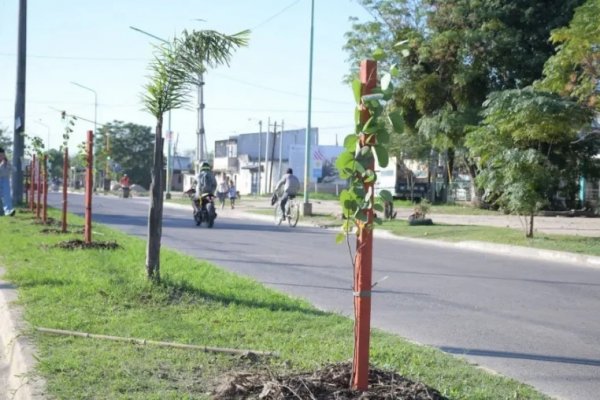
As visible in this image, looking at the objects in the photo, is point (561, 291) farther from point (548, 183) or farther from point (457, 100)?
point (457, 100)

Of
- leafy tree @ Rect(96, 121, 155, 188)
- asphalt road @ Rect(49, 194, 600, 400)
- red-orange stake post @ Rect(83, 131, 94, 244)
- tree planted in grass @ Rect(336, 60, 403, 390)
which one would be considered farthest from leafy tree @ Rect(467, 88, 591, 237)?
leafy tree @ Rect(96, 121, 155, 188)

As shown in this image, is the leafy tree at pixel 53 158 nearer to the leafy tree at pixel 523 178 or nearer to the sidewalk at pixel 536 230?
the sidewalk at pixel 536 230

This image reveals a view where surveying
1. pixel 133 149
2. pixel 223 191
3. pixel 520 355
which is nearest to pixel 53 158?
pixel 223 191

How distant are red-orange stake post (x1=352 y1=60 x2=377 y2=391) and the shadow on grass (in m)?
3.18

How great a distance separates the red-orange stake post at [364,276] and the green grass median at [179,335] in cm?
90

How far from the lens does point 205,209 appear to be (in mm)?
21250

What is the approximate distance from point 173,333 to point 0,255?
6257 millimetres

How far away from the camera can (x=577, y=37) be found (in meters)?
17.1

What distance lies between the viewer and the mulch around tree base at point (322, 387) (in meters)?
4.03

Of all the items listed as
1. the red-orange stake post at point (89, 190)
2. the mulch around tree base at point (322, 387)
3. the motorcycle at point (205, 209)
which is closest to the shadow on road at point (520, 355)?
the mulch around tree base at point (322, 387)

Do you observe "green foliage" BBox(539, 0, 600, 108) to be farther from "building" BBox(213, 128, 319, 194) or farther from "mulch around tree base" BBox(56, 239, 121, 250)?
"building" BBox(213, 128, 319, 194)

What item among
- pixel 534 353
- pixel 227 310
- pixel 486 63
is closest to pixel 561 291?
pixel 534 353

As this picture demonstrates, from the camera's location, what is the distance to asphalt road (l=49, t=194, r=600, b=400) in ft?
20.4

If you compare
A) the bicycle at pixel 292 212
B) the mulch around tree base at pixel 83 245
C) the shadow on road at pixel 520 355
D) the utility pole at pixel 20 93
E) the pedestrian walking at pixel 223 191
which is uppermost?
the utility pole at pixel 20 93
